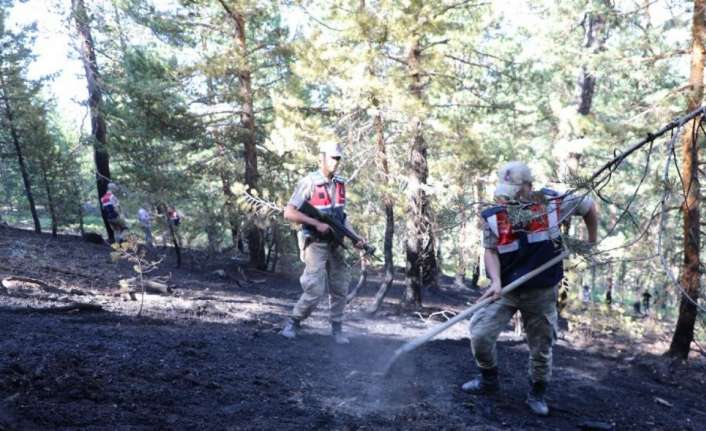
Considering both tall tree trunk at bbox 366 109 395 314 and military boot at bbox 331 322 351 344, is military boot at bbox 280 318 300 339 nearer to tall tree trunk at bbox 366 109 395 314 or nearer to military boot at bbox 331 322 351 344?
military boot at bbox 331 322 351 344

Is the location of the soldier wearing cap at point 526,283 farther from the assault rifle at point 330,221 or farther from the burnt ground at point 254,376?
the assault rifle at point 330,221

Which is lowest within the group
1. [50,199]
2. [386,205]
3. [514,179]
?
[386,205]

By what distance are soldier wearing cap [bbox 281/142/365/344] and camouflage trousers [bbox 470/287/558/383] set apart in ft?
6.33

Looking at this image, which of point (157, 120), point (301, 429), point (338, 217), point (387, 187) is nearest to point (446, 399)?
point (301, 429)

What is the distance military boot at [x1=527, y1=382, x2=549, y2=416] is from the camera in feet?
13.5

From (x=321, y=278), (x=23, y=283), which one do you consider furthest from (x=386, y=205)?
(x=23, y=283)

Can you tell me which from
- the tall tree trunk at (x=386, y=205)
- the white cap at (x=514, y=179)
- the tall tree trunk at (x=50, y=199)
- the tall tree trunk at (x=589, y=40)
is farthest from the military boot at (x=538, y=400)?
the tall tree trunk at (x=50, y=199)

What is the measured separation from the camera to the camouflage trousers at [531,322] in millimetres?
3986

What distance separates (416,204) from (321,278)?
3986mm

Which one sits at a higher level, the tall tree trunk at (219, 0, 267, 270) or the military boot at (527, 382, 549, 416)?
the tall tree trunk at (219, 0, 267, 270)

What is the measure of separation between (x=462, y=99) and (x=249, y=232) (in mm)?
6543

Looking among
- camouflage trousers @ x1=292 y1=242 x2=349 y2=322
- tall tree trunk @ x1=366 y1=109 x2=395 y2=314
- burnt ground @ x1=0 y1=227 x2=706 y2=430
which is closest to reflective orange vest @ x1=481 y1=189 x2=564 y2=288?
burnt ground @ x1=0 y1=227 x2=706 y2=430

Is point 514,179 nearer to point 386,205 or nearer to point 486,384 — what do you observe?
point 486,384

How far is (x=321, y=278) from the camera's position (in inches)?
217
